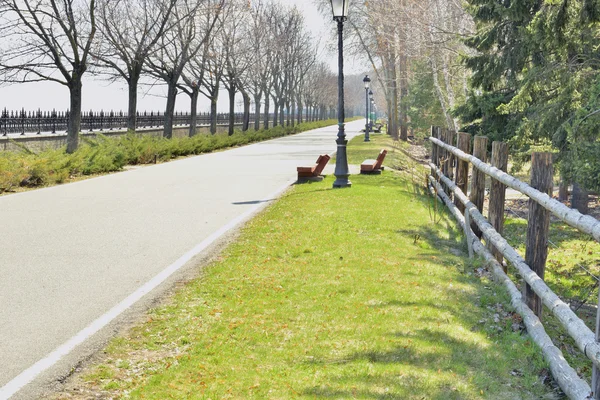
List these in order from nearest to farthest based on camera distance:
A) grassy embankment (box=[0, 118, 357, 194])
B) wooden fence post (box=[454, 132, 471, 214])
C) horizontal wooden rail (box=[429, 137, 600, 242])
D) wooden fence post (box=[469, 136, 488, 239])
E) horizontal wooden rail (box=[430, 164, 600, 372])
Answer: horizontal wooden rail (box=[430, 164, 600, 372])
horizontal wooden rail (box=[429, 137, 600, 242])
wooden fence post (box=[469, 136, 488, 239])
wooden fence post (box=[454, 132, 471, 214])
grassy embankment (box=[0, 118, 357, 194])

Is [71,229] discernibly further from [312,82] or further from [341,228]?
[312,82]

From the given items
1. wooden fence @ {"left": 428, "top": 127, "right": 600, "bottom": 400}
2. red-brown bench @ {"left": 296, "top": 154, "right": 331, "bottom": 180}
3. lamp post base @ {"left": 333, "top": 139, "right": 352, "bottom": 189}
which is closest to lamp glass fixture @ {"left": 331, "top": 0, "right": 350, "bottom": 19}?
lamp post base @ {"left": 333, "top": 139, "right": 352, "bottom": 189}

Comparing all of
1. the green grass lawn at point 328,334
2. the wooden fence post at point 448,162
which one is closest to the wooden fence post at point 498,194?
the green grass lawn at point 328,334

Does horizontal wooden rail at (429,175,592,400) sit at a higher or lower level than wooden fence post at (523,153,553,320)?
lower

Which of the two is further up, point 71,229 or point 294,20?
point 294,20

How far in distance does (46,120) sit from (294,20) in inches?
1078

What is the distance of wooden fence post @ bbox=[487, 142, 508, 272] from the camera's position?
8516 mm

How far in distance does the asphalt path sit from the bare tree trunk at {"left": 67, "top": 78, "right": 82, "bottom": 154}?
23.8 feet

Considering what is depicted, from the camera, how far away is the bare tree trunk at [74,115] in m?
24.7

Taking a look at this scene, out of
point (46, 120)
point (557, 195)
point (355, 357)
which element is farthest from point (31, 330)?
point (46, 120)

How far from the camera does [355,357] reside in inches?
201

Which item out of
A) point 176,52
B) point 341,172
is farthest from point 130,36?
point 341,172

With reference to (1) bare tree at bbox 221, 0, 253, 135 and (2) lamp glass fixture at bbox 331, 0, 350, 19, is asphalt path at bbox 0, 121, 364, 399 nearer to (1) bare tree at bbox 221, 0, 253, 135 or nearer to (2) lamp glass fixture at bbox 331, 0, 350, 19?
(2) lamp glass fixture at bbox 331, 0, 350, 19

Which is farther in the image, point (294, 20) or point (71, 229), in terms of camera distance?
point (294, 20)
